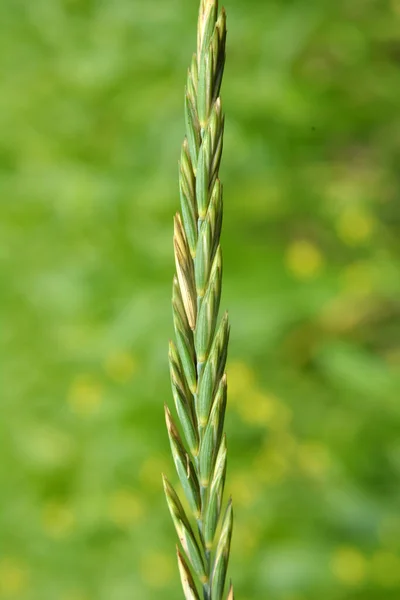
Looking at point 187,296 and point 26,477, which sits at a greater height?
point 26,477

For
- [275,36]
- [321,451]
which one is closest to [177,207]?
[275,36]

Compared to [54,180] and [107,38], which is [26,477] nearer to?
[54,180]

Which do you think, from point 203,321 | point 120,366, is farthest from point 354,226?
point 203,321

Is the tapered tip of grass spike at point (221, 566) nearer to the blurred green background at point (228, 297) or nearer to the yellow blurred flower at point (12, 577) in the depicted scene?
the blurred green background at point (228, 297)

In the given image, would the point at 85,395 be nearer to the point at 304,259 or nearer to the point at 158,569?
the point at 158,569

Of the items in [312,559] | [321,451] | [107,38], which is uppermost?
[107,38]

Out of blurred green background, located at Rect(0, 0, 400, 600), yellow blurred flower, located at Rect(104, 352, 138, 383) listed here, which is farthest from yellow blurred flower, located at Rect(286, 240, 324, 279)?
yellow blurred flower, located at Rect(104, 352, 138, 383)
